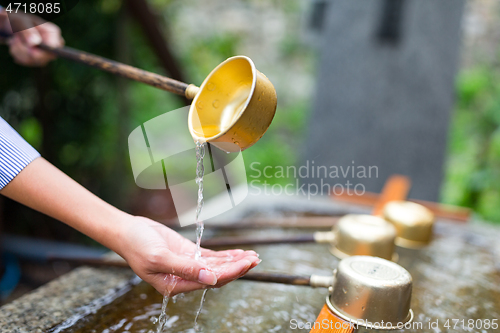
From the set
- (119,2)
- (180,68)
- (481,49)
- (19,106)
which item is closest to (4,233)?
(19,106)

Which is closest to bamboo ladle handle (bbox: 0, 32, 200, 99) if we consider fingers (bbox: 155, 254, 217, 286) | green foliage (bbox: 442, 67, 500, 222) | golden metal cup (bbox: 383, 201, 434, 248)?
fingers (bbox: 155, 254, 217, 286)

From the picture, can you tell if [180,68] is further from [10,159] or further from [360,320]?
[360,320]

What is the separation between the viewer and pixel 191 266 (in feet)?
3.37

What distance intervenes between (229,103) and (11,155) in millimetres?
701

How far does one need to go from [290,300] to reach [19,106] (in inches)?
123

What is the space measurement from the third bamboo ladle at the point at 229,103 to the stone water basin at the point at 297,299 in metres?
0.73

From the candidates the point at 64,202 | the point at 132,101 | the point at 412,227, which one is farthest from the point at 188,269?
the point at 132,101

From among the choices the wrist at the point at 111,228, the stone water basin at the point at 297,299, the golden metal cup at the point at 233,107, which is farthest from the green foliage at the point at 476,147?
the wrist at the point at 111,228

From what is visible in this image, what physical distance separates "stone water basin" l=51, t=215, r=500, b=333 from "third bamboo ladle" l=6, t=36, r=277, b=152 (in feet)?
2.40

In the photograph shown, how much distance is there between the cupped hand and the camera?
1.04 m

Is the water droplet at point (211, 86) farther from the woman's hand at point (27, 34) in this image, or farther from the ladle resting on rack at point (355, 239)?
the woman's hand at point (27, 34)

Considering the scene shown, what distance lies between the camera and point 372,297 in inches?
48.5

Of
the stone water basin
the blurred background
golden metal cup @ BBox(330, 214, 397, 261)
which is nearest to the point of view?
the stone water basin

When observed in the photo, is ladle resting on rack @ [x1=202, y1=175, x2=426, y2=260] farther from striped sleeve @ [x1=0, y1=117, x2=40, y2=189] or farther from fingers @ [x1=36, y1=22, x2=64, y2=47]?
fingers @ [x1=36, y1=22, x2=64, y2=47]
